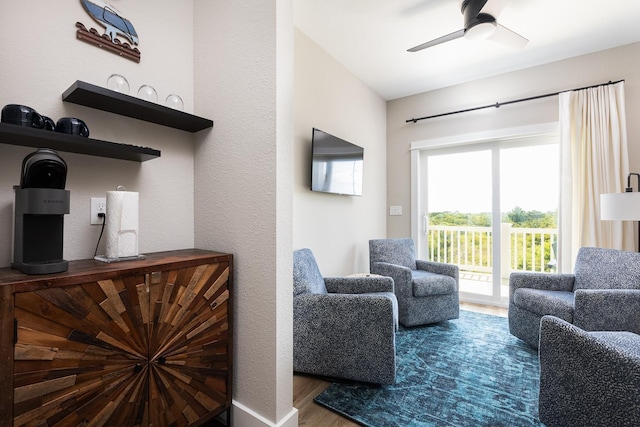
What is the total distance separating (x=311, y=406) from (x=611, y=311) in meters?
2.16

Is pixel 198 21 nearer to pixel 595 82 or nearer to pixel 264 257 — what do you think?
pixel 264 257

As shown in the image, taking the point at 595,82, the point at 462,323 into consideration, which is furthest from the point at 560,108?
the point at 462,323

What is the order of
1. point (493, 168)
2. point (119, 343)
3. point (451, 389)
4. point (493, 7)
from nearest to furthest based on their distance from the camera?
point (119, 343) → point (451, 389) → point (493, 7) → point (493, 168)

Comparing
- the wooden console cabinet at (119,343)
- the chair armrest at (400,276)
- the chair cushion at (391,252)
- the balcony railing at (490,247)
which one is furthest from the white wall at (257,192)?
the balcony railing at (490,247)

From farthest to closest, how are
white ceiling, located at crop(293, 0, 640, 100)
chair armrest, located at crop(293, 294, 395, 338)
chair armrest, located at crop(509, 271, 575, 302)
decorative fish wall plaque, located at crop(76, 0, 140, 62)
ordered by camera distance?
chair armrest, located at crop(509, 271, 575, 302), white ceiling, located at crop(293, 0, 640, 100), chair armrest, located at crop(293, 294, 395, 338), decorative fish wall plaque, located at crop(76, 0, 140, 62)

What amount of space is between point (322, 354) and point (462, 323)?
1.86 meters

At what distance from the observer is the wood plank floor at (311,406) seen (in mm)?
1554

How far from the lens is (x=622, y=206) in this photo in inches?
80.0

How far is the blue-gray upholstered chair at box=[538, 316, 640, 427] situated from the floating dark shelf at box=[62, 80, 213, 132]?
2.00 metres

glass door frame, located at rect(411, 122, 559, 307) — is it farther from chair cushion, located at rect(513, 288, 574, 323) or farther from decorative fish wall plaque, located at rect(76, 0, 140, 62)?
decorative fish wall plaque, located at rect(76, 0, 140, 62)

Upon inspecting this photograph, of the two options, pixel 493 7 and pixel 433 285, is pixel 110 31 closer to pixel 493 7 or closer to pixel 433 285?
pixel 493 7

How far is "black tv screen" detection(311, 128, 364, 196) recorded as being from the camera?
2.74m

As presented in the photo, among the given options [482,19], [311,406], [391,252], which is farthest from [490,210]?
[311,406]

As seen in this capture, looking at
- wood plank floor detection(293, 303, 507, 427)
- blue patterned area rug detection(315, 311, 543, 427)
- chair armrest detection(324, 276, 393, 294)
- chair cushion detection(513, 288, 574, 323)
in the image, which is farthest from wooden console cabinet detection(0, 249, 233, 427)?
chair cushion detection(513, 288, 574, 323)
